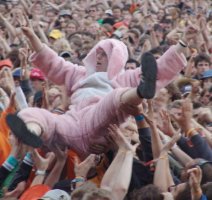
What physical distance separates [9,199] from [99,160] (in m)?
0.86

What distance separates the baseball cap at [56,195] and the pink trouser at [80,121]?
57 centimetres

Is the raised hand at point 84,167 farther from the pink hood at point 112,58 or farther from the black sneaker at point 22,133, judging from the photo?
the pink hood at point 112,58

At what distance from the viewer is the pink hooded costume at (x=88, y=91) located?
6102 millimetres

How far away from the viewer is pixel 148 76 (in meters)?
5.69

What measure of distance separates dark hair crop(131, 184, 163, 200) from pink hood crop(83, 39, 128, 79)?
121 centimetres

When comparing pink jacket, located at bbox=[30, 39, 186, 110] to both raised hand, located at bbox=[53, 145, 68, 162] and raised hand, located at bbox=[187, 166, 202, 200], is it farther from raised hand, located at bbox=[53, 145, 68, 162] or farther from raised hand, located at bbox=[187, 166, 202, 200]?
raised hand, located at bbox=[187, 166, 202, 200]

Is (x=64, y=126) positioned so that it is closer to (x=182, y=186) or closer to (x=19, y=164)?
(x=19, y=164)

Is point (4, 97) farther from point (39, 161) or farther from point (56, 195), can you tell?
point (56, 195)

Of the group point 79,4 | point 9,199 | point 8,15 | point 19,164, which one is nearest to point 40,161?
point 19,164

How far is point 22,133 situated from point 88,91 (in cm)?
95

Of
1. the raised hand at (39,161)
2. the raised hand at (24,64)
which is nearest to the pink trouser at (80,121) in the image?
the raised hand at (39,161)

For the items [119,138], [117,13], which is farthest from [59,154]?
[117,13]

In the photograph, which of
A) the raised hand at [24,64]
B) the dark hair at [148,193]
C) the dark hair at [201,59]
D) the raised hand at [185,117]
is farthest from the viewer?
the dark hair at [201,59]

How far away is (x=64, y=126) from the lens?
247 inches
